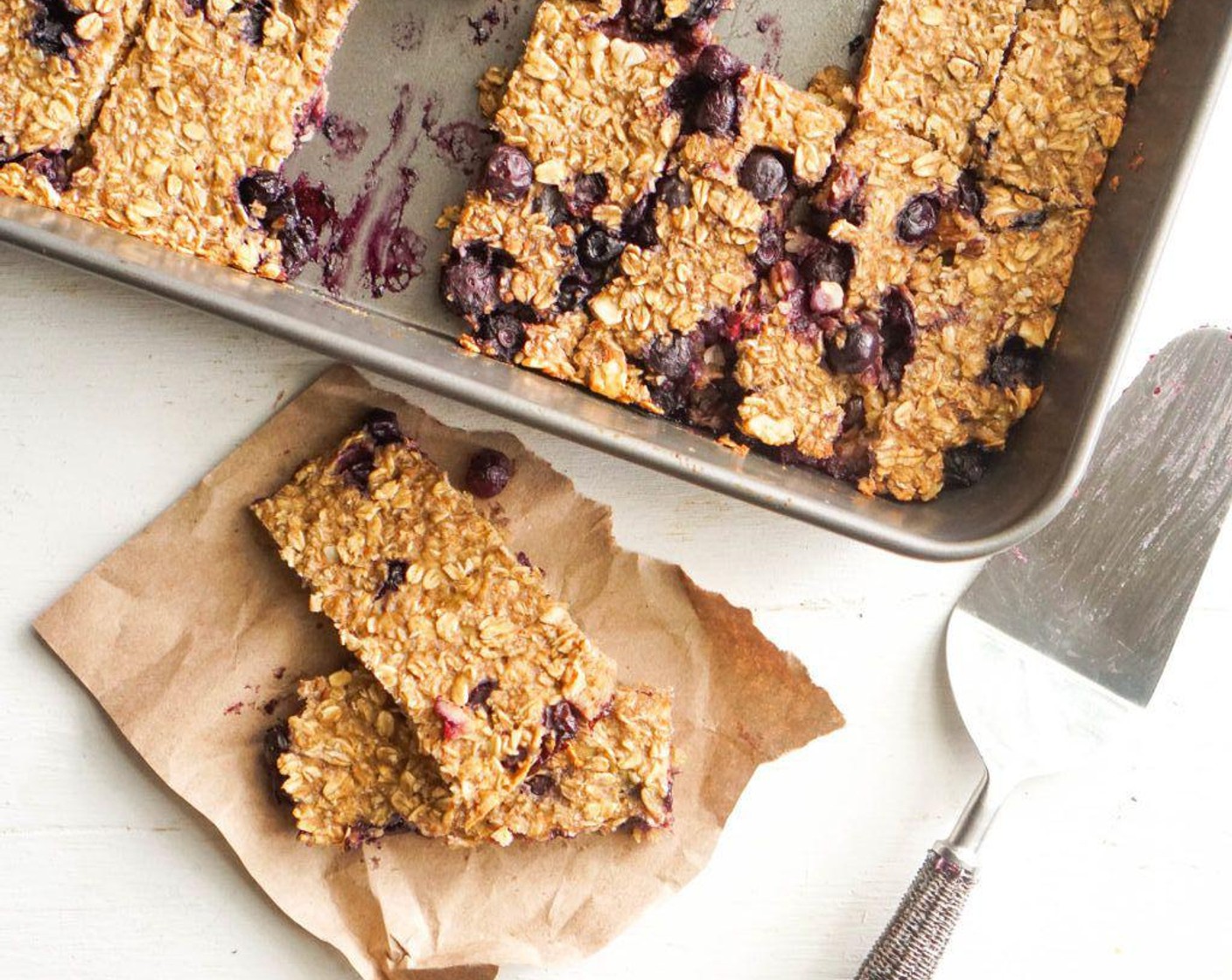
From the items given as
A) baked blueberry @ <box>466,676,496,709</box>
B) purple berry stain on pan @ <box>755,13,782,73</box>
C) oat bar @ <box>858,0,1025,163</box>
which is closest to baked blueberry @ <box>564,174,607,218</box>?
purple berry stain on pan @ <box>755,13,782,73</box>

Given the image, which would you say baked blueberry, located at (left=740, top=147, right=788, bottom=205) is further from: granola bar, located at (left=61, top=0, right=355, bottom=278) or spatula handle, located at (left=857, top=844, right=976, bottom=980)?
spatula handle, located at (left=857, top=844, right=976, bottom=980)

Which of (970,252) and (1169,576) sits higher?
(970,252)

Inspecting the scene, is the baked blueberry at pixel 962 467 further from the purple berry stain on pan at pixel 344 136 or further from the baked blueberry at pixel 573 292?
the purple berry stain on pan at pixel 344 136

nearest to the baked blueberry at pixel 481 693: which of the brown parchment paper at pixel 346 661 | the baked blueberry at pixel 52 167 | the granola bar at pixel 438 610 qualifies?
the granola bar at pixel 438 610

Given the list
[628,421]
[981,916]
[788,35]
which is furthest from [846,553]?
[788,35]

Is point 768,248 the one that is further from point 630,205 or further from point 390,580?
point 390,580

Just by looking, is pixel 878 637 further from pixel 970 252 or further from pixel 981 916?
pixel 970 252
